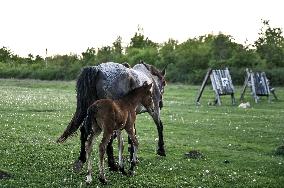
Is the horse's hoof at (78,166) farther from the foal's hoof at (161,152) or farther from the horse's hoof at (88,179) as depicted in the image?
the foal's hoof at (161,152)

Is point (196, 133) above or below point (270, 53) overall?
below

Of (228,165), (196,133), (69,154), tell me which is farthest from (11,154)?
(196,133)

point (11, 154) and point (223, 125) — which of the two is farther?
point (223, 125)

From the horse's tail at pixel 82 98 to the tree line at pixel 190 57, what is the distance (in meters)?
47.5

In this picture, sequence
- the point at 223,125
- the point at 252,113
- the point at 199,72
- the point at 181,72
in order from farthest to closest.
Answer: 1. the point at 181,72
2. the point at 199,72
3. the point at 252,113
4. the point at 223,125

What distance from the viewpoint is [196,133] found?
69.5ft

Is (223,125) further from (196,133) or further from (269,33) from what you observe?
(269,33)

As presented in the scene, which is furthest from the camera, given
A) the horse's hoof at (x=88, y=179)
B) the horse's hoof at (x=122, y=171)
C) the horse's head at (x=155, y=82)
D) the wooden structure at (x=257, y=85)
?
the wooden structure at (x=257, y=85)

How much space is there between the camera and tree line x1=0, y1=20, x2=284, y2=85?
64.8 meters

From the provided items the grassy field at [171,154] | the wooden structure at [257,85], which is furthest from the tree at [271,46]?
the grassy field at [171,154]

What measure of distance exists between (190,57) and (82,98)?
60.3m

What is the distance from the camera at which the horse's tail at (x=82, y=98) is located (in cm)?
1239

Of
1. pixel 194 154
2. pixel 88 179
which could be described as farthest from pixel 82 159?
pixel 194 154

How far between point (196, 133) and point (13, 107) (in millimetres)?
12510
